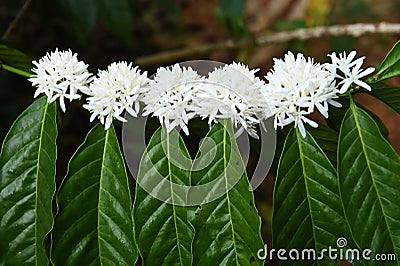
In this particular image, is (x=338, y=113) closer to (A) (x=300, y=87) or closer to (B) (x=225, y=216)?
(A) (x=300, y=87)

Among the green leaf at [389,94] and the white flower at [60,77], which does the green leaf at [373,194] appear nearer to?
the green leaf at [389,94]

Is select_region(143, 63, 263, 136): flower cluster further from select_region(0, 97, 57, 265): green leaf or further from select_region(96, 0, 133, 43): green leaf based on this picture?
select_region(96, 0, 133, 43): green leaf

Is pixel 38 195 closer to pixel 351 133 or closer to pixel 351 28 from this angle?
pixel 351 133

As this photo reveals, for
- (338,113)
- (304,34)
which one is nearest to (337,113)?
(338,113)

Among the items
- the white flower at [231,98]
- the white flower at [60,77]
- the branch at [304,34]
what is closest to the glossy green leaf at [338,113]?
the white flower at [231,98]

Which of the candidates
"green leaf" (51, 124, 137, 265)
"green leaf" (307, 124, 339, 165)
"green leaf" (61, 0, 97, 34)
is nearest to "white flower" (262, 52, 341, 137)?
"green leaf" (307, 124, 339, 165)

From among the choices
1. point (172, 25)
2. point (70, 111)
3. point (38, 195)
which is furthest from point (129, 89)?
point (172, 25)
